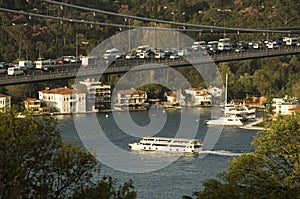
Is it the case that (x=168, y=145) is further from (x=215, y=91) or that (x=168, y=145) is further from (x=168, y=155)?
(x=215, y=91)

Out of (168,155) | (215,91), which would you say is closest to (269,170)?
(168,155)

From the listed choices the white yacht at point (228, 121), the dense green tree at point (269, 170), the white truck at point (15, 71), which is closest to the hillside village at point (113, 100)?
the white yacht at point (228, 121)

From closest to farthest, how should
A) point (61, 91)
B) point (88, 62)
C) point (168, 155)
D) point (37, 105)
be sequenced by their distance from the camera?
point (168, 155) < point (88, 62) < point (37, 105) < point (61, 91)

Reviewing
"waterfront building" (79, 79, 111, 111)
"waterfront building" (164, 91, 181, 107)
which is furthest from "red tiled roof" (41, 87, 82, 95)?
"waterfront building" (164, 91, 181, 107)

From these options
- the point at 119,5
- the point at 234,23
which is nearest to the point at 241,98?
the point at 234,23

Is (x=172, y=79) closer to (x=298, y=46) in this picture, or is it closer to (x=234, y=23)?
(x=234, y=23)
